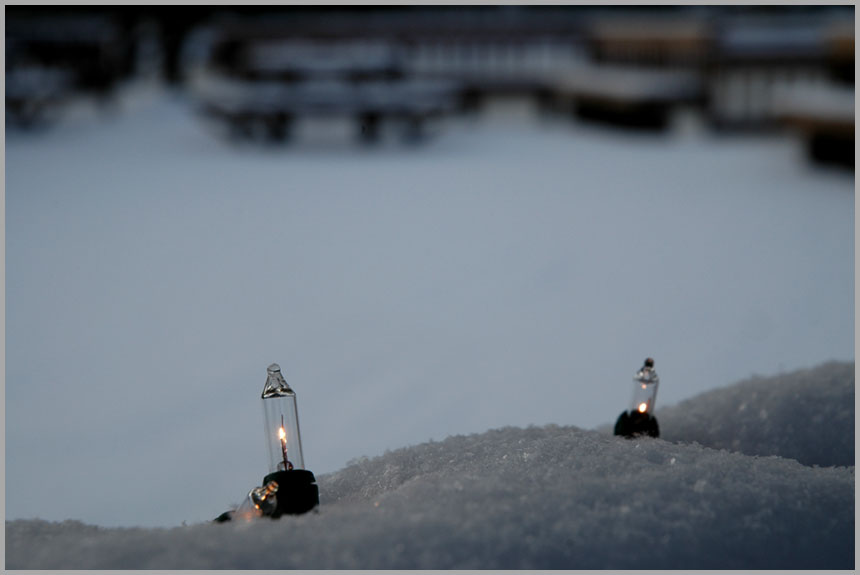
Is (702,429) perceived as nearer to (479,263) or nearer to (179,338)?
(179,338)

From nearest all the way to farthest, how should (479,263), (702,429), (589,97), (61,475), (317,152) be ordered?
1. (702,429)
2. (61,475)
3. (479,263)
4. (317,152)
5. (589,97)

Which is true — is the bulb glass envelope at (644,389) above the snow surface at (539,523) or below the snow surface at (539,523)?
above

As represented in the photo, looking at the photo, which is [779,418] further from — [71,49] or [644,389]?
[71,49]

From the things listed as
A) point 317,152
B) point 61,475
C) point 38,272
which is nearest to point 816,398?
point 61,475

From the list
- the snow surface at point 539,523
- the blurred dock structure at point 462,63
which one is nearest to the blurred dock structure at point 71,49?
the blurred dock structure at point 462,63

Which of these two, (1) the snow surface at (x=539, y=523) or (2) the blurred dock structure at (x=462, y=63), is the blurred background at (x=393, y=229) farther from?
(1) the snow surface at (x=539, y=523)

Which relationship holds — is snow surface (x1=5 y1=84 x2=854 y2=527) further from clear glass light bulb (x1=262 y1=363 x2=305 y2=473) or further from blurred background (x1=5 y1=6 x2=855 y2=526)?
clear glass light bulb (x1=262 y1=363 x2=305 y2=473)

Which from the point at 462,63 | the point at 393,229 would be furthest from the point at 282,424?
the point at 462,63
